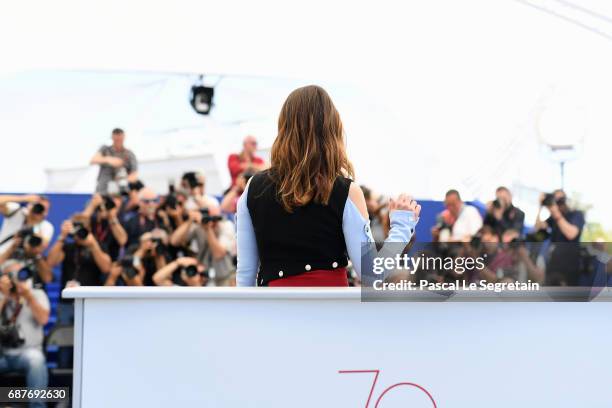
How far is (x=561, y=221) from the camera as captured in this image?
19.2 ft

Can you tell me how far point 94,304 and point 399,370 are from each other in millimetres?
779

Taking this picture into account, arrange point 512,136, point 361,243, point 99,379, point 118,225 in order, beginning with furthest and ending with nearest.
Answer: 1. point 512,136
2. point 118,225
3. point 361,243
4. point 99,379

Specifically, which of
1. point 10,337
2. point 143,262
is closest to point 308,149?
point 10,337

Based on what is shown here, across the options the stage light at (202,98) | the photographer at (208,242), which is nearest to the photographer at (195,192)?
the photographer at (208,242)

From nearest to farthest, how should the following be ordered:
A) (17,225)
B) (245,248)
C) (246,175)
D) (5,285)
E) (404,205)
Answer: (404,205)
(245,248)
(5,285)
(17,225)
(246,175)

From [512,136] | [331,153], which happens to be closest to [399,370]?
[331,153]

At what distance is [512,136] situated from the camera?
22.3ft

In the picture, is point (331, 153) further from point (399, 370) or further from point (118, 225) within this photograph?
point (118, 225)

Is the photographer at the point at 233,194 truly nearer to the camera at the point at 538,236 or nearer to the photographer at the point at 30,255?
the photographer at the point at 30,255

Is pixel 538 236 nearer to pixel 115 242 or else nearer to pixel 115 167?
pixel 115 242

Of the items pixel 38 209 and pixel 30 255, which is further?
pixel 38 209

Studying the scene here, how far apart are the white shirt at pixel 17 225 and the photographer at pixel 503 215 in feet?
10.0

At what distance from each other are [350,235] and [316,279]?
155mm

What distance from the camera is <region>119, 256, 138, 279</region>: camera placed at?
5781mm
